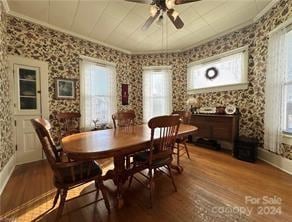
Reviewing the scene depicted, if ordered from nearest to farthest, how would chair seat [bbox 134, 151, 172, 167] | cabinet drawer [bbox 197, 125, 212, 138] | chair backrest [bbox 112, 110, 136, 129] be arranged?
chair seat [bbox 134, 151, 172, 167] → chair backrest [bbox 112, 110, 136, 129] → cabinet drawer [bbox 197, 125, 212, 138]

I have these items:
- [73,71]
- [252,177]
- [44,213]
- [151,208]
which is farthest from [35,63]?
[252,177]

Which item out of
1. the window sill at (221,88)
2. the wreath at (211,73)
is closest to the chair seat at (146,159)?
the window sill at (221,88)

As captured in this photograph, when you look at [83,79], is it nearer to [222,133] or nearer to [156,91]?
[156,91]

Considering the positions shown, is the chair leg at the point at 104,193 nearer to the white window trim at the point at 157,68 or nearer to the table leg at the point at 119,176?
the table leg at the point at 119,176

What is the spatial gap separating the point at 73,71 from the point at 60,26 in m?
0.96

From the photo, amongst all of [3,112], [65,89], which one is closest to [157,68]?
[65,89]

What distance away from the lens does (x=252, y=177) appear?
7.63 feet

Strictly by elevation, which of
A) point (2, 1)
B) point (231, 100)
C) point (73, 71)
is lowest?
point (231, 100)

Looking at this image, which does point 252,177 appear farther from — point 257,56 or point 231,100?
point 257,56

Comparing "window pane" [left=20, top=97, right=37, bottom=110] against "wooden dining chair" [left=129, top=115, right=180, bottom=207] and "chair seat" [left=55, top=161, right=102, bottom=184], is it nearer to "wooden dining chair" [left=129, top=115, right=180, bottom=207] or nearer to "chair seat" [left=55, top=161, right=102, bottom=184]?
"chair seat" [left=55, top=161, right=102, bottom=184]

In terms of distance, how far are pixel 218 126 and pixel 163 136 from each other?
2314mm

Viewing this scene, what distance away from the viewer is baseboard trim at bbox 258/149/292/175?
2.47 metres

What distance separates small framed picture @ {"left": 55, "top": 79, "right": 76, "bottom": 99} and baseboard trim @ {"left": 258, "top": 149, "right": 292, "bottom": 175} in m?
4.29

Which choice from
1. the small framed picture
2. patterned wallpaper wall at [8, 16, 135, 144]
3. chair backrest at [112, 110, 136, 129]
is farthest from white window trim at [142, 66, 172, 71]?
chair backrest at [112, 110, 136, 129]
